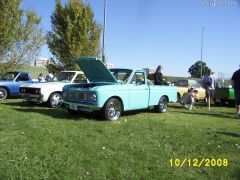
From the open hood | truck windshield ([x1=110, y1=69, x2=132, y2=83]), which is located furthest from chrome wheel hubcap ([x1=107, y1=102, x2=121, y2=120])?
truck windshield ([x1=110, y1=69, x2=132, y2=83])

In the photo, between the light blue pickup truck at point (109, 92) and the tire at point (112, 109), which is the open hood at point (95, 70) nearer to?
the light blue pickup truck at point (109, 92)

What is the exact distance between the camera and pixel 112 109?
35.3ft

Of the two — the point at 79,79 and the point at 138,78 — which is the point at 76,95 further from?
the point at 79,79

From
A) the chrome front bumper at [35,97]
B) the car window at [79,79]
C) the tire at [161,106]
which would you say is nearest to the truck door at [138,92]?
the tire at [161,106]

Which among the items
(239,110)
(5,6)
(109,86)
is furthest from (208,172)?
(5,6)

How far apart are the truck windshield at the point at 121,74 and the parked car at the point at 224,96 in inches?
359

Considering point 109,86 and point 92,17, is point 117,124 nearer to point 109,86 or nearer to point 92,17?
point 109,86

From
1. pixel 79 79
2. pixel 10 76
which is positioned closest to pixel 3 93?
pixel 10 76

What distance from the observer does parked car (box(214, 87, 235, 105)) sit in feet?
62.4

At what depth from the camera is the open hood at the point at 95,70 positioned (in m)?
11.4

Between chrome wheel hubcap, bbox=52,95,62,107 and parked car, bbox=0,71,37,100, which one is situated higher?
parked car, bbox=0,71,37,100

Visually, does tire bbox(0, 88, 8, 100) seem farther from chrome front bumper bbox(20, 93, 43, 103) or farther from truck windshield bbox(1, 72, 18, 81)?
chrome front bumper bbox(20, 93, 43, 103)

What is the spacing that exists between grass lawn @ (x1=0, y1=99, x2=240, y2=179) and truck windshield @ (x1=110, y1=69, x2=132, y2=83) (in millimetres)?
2101

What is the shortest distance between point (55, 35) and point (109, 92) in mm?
14555
